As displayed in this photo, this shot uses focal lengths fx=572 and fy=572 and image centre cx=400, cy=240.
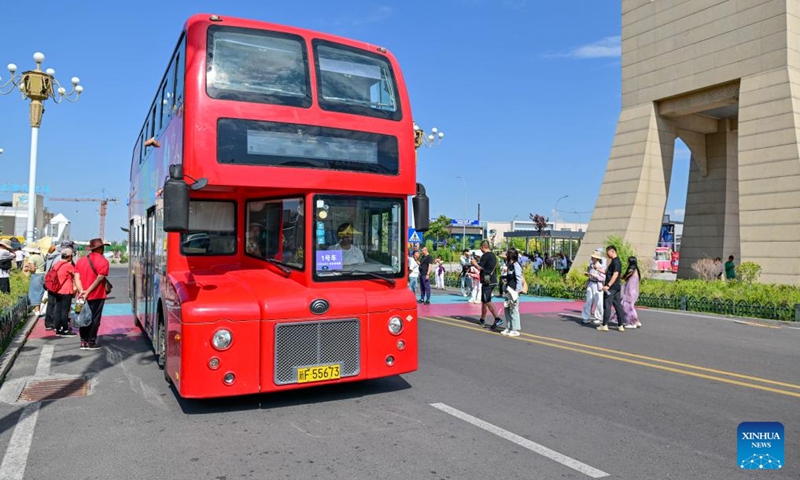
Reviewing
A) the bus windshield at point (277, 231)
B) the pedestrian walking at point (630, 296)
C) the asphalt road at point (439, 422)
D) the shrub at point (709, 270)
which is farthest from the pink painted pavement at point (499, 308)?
the bus windshield at point (277, 231)

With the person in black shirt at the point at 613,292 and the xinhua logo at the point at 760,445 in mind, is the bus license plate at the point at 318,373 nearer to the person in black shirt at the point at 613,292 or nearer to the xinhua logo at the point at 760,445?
the xinhua logo at the point at 760,445

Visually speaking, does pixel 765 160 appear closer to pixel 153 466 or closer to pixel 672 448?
pixel 672 448

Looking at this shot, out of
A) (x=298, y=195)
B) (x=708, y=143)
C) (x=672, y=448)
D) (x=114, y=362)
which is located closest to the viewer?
(x=672, y=448)

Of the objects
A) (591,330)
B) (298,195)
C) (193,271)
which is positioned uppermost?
(298,195)

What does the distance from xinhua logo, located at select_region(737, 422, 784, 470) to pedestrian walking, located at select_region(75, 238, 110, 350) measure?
9009 mm

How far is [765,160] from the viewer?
69.1 feet

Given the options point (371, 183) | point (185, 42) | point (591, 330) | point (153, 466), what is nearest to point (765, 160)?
point (591, 330)

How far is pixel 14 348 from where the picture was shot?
361 inches

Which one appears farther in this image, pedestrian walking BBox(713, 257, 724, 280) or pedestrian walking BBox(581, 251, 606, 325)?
pedestrian walking BBox(713, 257, 724, 280)

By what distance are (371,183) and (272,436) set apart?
9.54ft

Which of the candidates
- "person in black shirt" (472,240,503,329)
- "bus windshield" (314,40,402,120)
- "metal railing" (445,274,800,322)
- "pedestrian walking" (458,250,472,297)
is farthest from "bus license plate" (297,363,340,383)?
"pedestrian walking" (458,250,472,297)

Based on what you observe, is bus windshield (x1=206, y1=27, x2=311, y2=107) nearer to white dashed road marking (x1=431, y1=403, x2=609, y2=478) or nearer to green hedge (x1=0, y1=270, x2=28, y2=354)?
white dashed road marking (x1=431, y1=403, x2=609, y2=478)

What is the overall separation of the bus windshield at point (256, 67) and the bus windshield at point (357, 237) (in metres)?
1.25

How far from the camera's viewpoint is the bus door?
853 centimetres
